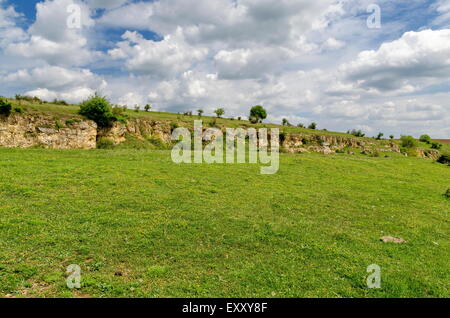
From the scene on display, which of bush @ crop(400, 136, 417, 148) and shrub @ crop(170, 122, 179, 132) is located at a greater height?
shrub @ crop(170, 122, 179, 132)

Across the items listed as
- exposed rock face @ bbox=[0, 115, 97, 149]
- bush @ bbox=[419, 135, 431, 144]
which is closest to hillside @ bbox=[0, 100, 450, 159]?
exposed rock face @ bbox=[0, 115, 97, 149]

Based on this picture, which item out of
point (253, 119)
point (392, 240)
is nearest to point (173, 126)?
point (253, 119)

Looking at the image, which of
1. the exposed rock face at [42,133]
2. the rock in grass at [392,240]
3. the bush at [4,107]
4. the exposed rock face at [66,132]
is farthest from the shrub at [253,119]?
the rock in grass at [392,240]

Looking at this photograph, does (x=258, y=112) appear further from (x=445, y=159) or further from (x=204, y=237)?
(x=204, y=237)

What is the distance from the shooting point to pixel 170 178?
18703mm

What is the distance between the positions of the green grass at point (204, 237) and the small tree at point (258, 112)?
176ft

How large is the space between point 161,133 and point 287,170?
27369 mm

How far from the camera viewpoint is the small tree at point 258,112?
70188mm

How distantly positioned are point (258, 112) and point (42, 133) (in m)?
51.1

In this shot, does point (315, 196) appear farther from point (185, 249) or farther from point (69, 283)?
point (69, 283)

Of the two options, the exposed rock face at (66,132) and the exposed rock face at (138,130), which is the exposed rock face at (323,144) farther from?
the exposed rock face at (138,130)

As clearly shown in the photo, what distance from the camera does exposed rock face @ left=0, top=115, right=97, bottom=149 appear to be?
30.0m

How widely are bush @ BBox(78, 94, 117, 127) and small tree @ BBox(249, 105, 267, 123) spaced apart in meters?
41.1

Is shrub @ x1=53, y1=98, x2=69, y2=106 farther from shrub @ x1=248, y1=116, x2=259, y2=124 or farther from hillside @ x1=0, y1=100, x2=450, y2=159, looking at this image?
shrub @ x1=248, y1=116, x2=259, y2=124
